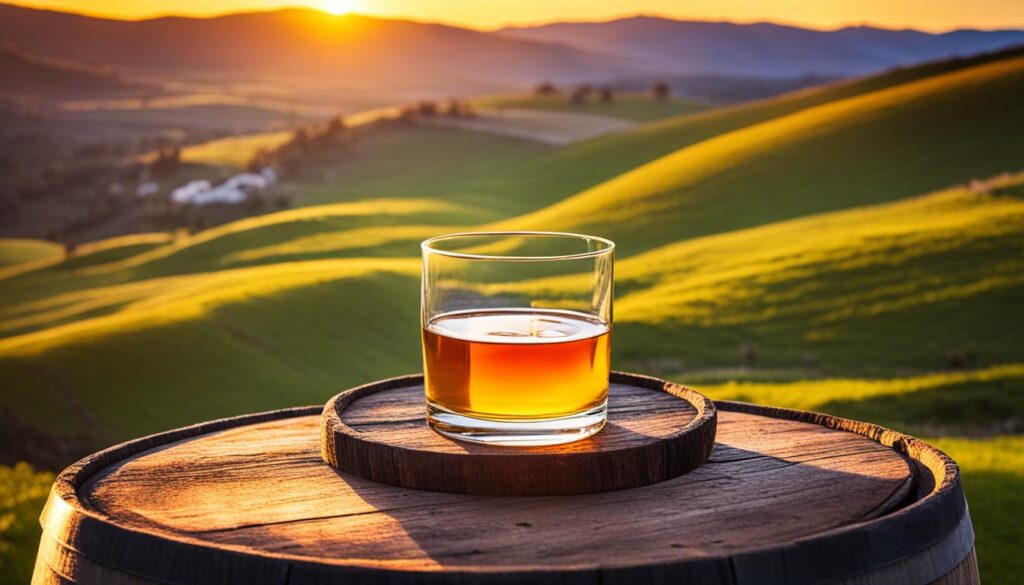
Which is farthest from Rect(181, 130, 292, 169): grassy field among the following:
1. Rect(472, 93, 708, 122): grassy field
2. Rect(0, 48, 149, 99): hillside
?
Rect(0, 48, 149, 99): hillside

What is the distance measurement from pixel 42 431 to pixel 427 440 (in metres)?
15.1

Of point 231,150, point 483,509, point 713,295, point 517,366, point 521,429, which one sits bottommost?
point 231,150

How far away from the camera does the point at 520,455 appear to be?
2.18m

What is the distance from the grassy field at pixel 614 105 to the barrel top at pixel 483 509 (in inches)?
3120

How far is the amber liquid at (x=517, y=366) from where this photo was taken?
224cm

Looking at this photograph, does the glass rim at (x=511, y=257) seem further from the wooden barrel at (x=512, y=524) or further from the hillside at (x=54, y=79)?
the hillside at (x=54, y=79)

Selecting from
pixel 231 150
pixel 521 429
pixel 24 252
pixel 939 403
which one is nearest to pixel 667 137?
pixel 24 252

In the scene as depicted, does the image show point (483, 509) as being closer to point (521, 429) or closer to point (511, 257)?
point (521, 429)

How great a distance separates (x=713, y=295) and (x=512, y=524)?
68.8 ft

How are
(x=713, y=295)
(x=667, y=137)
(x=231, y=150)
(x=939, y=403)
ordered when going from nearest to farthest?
(x=939, y=403), (x=713, y=295), (x=667, y=137), (x=231, y=150)

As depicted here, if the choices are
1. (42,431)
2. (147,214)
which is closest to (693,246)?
(42,431)

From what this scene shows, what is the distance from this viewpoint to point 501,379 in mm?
2240

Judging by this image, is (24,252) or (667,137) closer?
(24,252)

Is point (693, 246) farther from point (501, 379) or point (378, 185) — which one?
point (378, 185)
